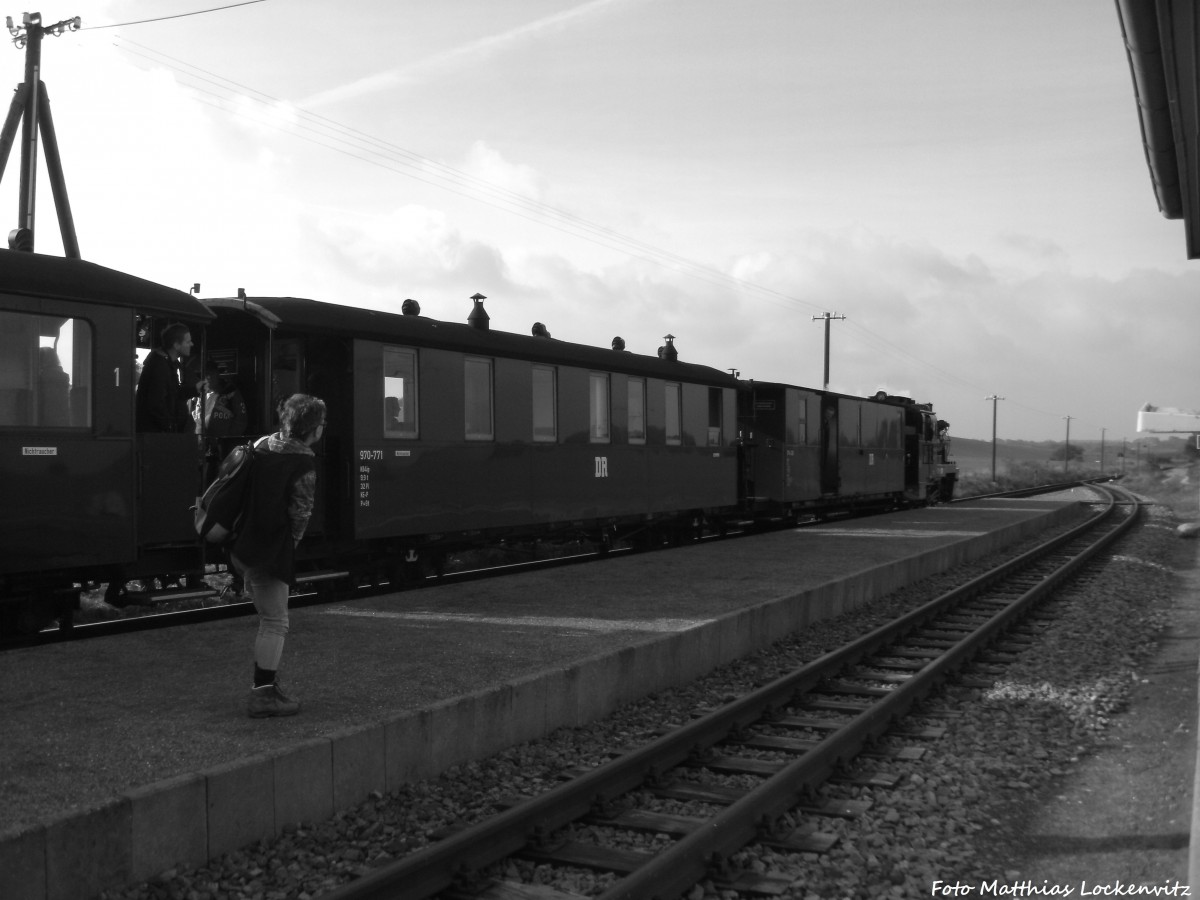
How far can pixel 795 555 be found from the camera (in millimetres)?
15891

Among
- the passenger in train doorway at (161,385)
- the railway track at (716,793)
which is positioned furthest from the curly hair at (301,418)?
the passenger in train doorway at (161,385)

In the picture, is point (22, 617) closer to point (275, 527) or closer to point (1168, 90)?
point (275, 527)

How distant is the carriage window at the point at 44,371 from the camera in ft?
26.6

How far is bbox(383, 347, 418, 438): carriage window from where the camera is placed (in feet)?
39.2

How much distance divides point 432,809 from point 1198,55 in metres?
5.52

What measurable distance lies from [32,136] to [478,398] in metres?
8.43

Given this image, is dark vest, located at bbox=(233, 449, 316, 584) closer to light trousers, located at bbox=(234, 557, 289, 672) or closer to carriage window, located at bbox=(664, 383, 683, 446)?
light trousers, located at bbox=(234, 557, 289, 672)

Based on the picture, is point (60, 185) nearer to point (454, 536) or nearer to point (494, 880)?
point (454, 536)

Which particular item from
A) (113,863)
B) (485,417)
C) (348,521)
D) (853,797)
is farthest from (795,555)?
(113,863)

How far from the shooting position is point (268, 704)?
5.97 m

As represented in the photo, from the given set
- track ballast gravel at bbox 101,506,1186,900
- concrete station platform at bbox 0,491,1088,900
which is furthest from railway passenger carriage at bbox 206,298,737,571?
track ballast gravel at bbox 101,506,1186,900

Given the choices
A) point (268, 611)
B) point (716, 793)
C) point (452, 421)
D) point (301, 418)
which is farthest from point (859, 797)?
point (452, 421)

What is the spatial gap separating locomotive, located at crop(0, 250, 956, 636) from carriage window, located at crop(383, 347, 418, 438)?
0.02 metres

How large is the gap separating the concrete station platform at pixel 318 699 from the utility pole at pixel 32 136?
932cm
